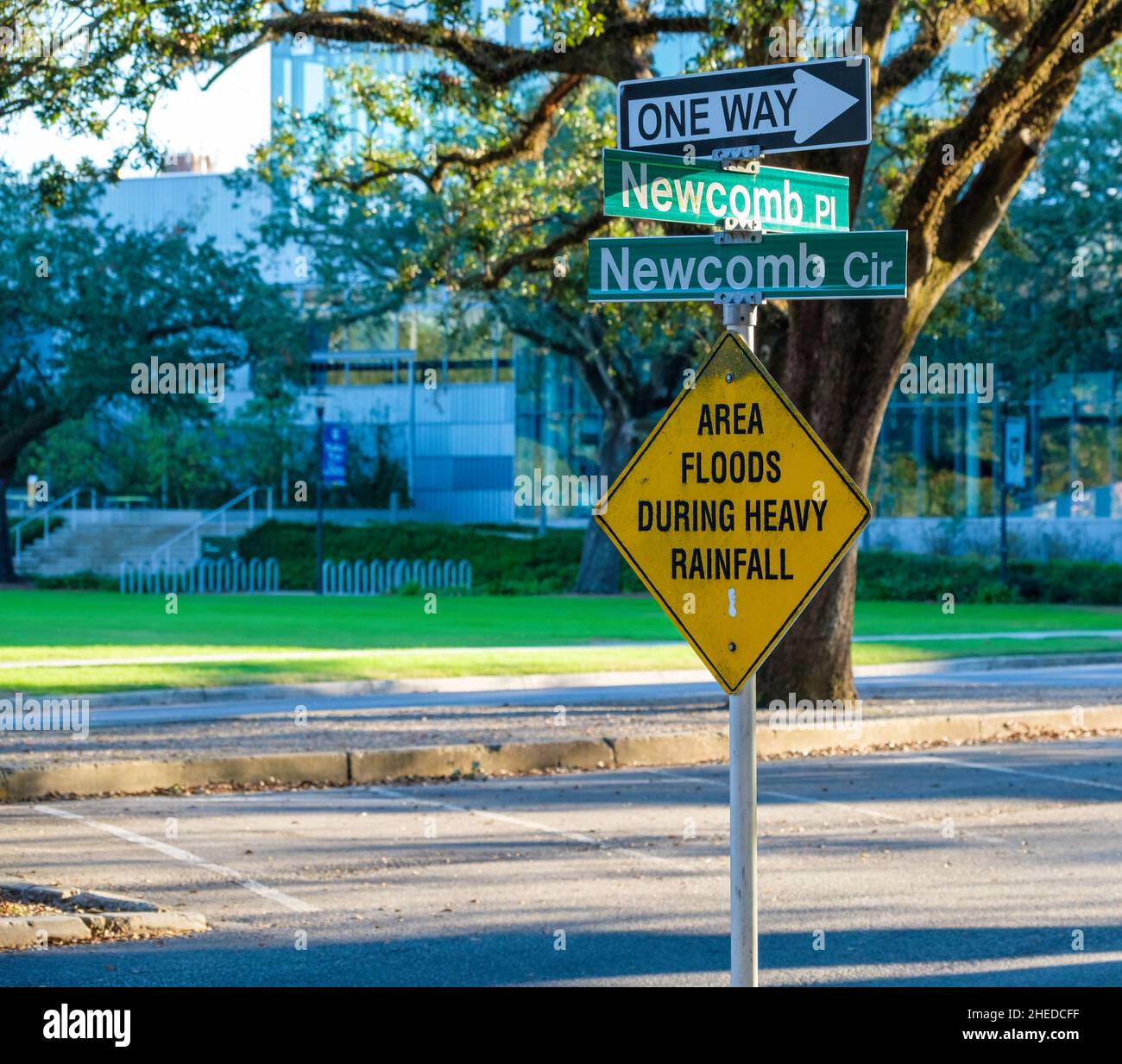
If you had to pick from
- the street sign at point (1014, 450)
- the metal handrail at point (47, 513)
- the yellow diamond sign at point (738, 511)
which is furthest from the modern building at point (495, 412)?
the yellow diamond sign at point (738, 511)

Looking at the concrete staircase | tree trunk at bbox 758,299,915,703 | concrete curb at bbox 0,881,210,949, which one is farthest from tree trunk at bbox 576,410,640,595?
concrete curb at bbox 0,881,210,949

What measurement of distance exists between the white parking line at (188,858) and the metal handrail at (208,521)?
138ft

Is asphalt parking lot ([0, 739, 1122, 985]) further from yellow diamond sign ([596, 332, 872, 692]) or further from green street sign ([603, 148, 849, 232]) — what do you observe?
green street sign ([603, 148, 849, 232])

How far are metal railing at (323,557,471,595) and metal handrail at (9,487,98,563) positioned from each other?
10866mm

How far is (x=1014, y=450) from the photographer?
144 ft

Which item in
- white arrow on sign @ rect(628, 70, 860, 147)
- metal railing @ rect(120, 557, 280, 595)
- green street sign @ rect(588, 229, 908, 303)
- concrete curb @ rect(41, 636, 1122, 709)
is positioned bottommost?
metal railing @ rect(120, 557, 280, 595)

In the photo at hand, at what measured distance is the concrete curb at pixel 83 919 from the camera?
7336 mm

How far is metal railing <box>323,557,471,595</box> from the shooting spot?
48938mm

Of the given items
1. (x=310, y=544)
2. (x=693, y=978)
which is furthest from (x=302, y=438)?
(x=693, y=978)

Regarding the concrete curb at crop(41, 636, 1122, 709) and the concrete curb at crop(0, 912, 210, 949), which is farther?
the concrete curb at crop(41, 636, 1122, 709)

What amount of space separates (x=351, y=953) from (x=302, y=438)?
5115 cm

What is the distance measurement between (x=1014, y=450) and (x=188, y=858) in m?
37.0

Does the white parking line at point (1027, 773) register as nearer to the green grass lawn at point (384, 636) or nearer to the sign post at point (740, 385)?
the sign post at point (740, 385)
